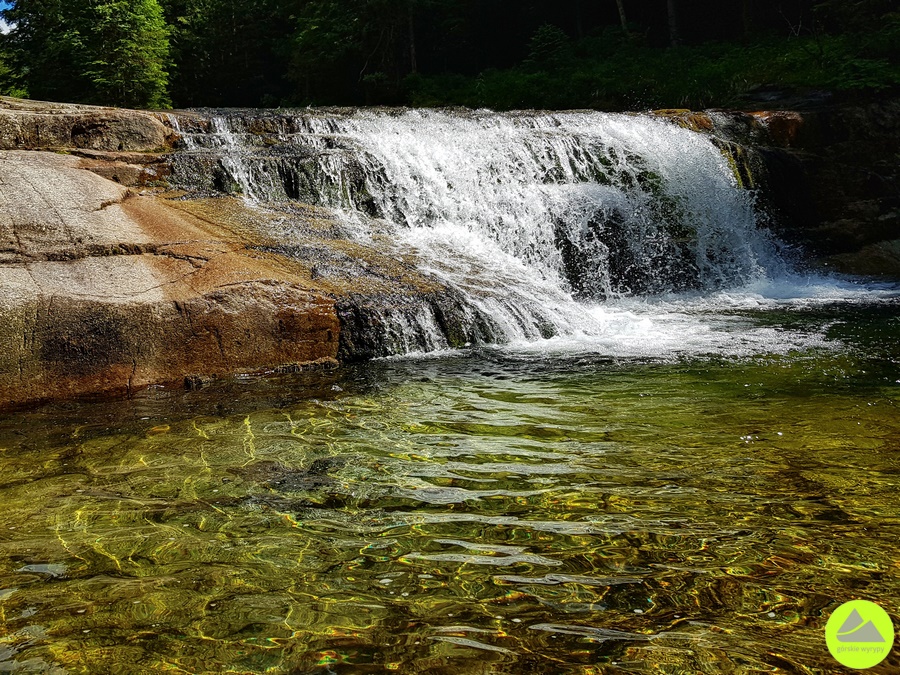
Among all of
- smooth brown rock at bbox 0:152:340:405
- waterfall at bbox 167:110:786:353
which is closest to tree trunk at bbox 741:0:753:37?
waterfall at bbox 167:110:786:353

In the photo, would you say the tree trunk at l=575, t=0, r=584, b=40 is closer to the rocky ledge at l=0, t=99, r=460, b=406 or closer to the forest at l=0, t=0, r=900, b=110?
the forest at l=0, t=0, r=900, b=110

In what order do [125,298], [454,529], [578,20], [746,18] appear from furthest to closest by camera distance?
[578,20] → [746,18] → [125,298] → [454,529]

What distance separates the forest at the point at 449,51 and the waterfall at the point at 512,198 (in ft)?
15.4

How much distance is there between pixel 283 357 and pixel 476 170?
198 inches

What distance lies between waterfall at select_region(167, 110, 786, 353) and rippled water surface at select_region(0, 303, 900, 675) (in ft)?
8.33

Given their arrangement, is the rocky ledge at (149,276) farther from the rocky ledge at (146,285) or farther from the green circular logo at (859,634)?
the green circular logo at (859,634)

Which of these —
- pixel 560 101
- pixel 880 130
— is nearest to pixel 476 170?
pixel 880 130

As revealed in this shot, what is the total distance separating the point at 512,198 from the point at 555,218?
657 mm

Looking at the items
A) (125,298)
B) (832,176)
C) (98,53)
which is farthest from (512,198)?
(98,53)

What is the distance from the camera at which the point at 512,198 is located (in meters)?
9.62

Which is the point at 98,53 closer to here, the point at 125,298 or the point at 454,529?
the point at 125,298

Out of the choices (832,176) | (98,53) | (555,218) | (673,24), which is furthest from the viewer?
(673,24)

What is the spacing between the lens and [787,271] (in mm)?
11211

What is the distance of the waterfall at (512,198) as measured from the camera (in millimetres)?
7543
